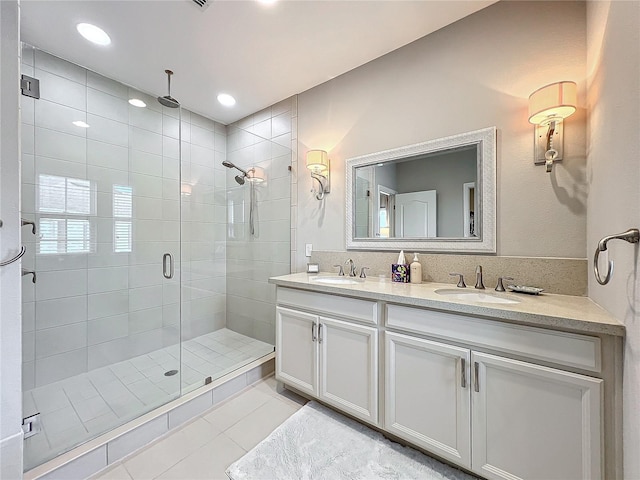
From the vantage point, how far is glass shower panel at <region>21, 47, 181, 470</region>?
1745 mm

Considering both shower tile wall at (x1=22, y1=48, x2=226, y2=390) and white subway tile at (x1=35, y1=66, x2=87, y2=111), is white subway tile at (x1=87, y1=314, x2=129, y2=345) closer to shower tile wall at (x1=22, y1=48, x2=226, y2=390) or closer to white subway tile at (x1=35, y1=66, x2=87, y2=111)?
shower tile wall at (x1=22, y1=48, x2=226, y2=390)

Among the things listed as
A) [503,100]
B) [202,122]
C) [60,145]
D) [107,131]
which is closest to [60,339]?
[60,145]

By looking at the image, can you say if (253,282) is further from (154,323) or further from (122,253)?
(122,253)

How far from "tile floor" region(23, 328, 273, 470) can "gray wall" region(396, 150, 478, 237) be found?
6.41ft

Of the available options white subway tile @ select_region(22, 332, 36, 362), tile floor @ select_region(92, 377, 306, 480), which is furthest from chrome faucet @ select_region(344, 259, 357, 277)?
white subway tile @ select_region(22, 332, 36, 362)

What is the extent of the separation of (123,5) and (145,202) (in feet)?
4.60

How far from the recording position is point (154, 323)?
241 centimetres

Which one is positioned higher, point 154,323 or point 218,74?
point 218,74

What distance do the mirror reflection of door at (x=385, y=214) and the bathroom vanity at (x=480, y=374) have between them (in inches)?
18.6

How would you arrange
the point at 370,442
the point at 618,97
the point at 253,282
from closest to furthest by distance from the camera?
1. the point at 618,97
2. the point at 370,442
3. the point at 253,282

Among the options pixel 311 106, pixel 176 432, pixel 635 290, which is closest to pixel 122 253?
pixel 176 432

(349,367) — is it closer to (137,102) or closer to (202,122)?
(137,102)

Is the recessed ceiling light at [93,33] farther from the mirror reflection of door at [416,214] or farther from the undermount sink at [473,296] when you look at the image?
the undermount sink at [473,296]

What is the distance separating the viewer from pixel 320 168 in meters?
2.23
